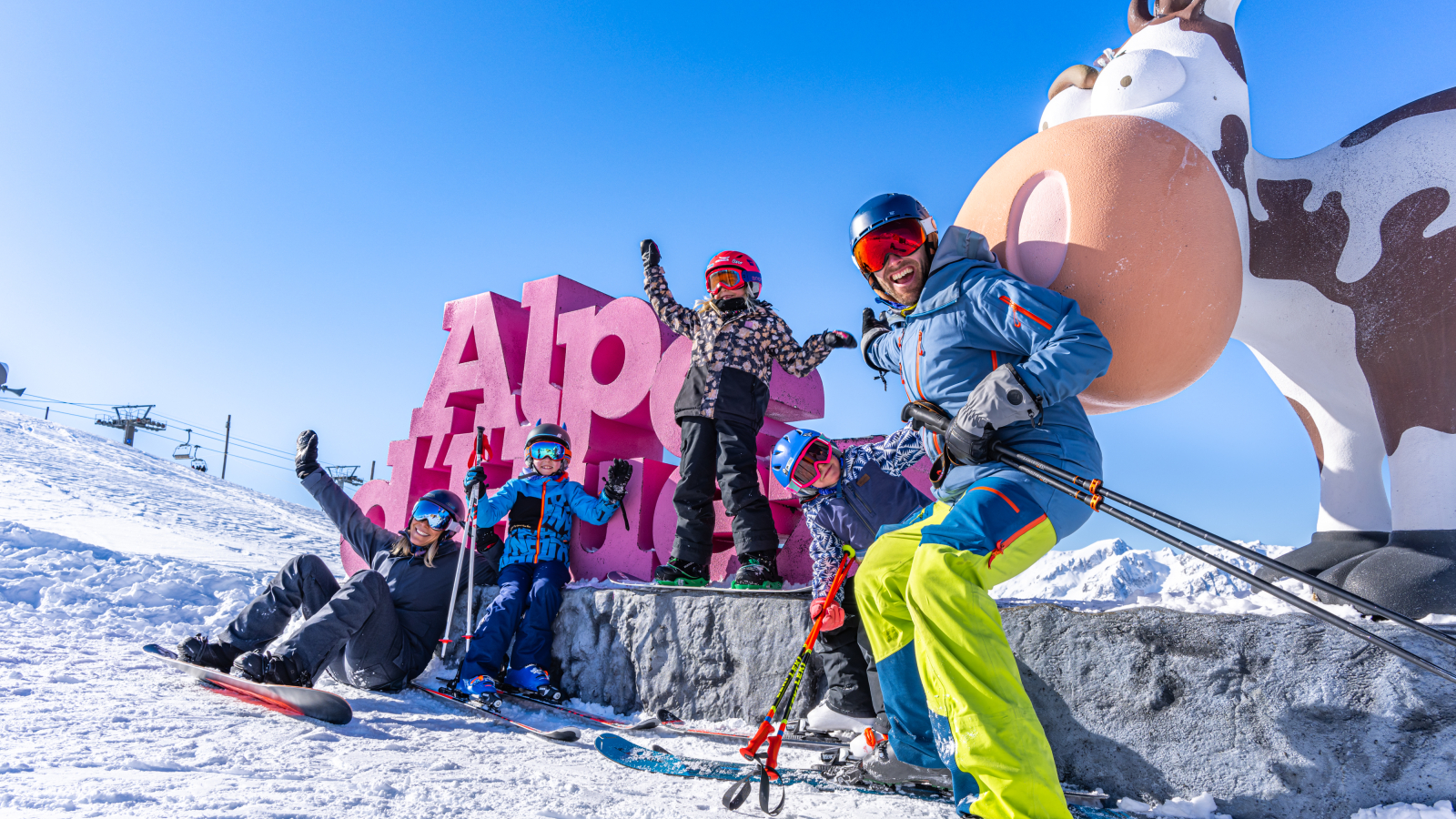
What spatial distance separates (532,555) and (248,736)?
2.18m

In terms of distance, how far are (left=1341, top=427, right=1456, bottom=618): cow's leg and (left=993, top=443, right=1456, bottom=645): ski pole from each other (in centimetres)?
40

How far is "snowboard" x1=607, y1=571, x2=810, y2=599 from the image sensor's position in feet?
12.3

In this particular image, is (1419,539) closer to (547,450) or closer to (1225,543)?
(1225,543)

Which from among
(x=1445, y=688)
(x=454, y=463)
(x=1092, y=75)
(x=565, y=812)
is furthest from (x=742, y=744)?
(x=454, y=463)

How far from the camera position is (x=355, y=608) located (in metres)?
3.94

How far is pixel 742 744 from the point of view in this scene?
131 inches

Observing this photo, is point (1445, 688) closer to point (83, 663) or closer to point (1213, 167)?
point (1213, 167)

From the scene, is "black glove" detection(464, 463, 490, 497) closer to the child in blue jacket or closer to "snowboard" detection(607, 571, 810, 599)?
the child in blue jacket

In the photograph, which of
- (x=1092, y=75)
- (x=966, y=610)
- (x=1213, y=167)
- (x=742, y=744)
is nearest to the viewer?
(x=966, y=610)

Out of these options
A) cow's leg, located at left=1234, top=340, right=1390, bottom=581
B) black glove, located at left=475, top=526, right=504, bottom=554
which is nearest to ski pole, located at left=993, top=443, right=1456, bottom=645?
cow's leg, located at left=1234, top=340, right=1390, bottom=581

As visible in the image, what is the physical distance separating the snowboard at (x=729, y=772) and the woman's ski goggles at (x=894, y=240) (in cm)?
184

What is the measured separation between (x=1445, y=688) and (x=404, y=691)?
15.1 ft

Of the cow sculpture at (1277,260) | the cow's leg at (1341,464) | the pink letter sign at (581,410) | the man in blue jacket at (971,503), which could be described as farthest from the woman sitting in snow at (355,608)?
the cow's leg at (1341,464)

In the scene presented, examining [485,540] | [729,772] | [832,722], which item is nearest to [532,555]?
[485,540]
